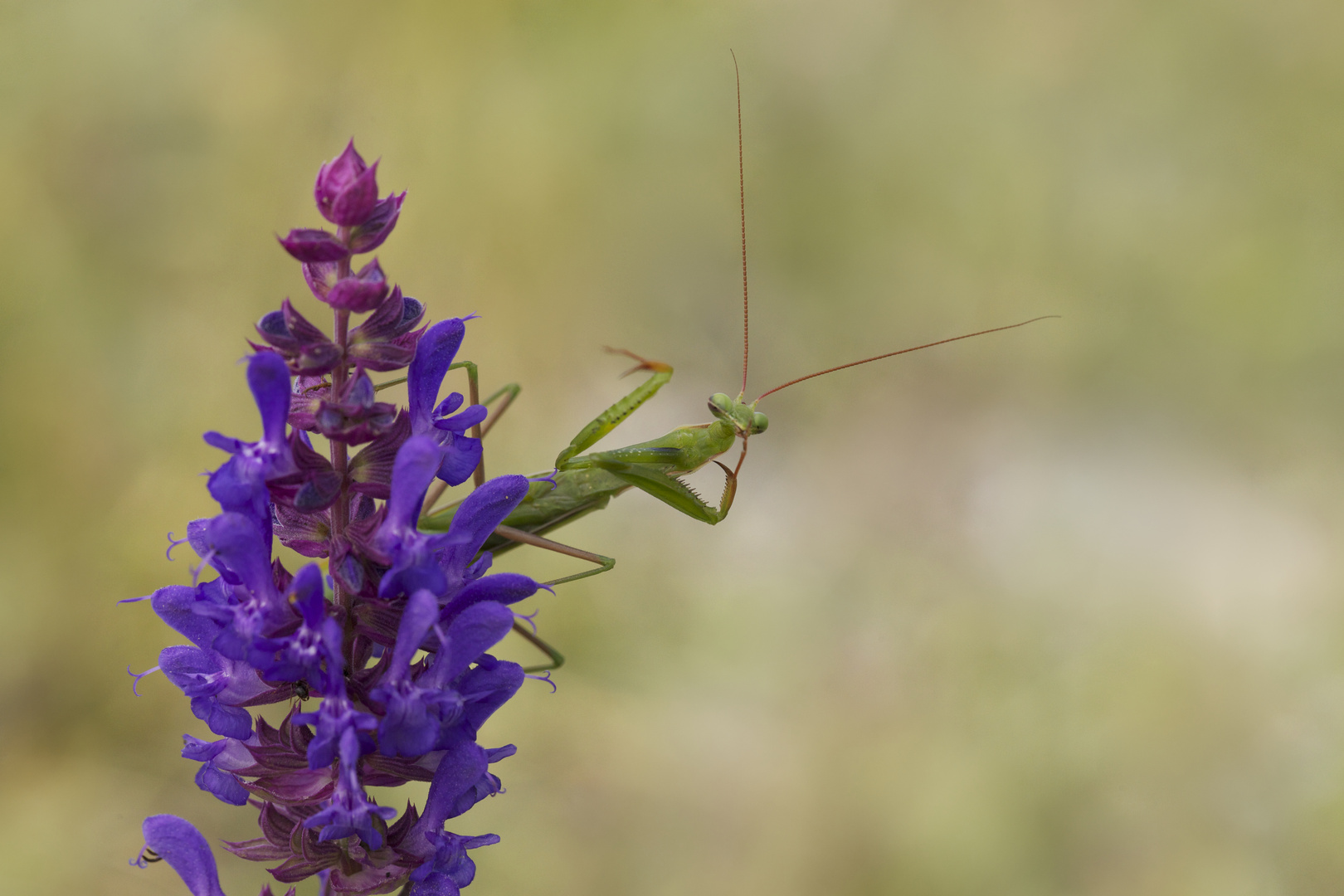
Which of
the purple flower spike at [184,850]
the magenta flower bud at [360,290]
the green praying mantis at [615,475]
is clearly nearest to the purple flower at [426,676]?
the purple flower spike at [184,850]

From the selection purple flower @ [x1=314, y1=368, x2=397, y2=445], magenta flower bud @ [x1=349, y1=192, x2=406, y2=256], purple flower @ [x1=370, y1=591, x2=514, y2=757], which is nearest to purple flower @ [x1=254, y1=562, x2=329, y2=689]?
purple flower @ [x1=370, y1=591, x2=514, y2=757]

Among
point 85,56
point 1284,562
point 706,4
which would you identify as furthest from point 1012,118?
point 85,56

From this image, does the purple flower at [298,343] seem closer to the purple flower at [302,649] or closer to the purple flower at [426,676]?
the purple flower at [302,649]

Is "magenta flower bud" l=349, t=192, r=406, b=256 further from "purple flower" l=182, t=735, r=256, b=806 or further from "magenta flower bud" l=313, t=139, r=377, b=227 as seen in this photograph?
"purple flower" l=182, t=735, r=256, b=806

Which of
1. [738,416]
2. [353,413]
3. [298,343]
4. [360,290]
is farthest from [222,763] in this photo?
[738,416]

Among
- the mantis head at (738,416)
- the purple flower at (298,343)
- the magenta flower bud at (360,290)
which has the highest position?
the mantis head at (738,416)

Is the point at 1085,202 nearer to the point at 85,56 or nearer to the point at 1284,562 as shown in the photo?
the point at 1284,562
